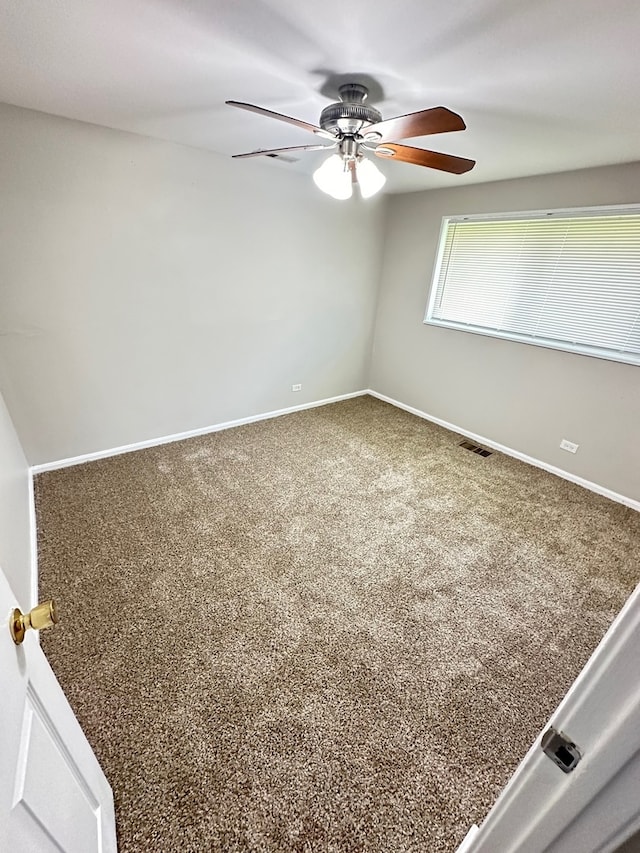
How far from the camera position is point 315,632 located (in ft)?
5.69

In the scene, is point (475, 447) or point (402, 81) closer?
point (402, 81)

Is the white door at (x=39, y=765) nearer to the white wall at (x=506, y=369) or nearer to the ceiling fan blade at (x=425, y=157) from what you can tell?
the ceiling fan blade at (x=425, y=157)

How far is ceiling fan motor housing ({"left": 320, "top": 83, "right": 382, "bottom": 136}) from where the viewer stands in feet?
5.01

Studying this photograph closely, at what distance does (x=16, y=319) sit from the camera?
2354 millimetres

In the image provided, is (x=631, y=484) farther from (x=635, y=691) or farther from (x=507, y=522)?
(x=635, y=691)

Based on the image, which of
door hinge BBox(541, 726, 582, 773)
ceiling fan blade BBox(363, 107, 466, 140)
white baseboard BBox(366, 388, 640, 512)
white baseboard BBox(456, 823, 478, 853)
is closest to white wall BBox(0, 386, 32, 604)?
door hinge BBox(541, 726, 582, 773)

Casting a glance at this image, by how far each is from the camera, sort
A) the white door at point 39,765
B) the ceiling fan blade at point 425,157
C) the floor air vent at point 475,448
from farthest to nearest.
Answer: the floor air vent at point 475,448 < the ceiling fan blade at point 425,157 < the white door at point 39,765

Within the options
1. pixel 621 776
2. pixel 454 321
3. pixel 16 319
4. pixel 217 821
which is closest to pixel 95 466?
pixel 16 319

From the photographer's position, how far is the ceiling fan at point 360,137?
139cm

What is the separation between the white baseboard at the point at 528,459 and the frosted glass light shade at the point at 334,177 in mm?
2609

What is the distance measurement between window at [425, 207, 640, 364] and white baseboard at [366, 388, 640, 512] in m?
0.98

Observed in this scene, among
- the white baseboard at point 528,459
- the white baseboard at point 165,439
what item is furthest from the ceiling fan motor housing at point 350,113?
the white baseboard at point 528,459

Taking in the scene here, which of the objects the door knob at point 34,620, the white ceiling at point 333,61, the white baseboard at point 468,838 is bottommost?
the white baseboard at point 468,838

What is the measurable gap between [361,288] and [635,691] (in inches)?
160
